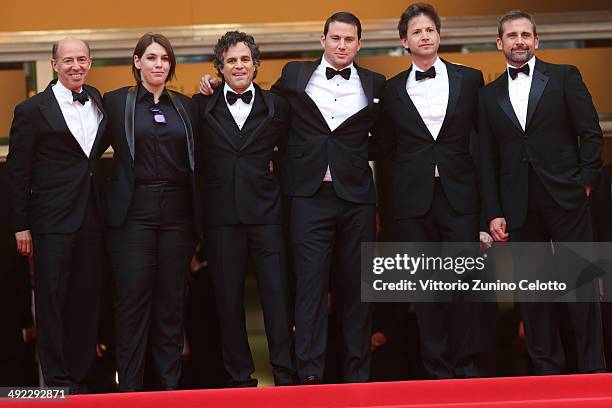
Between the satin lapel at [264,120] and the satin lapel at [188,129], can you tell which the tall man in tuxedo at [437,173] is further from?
the satin lapel at [188,129]

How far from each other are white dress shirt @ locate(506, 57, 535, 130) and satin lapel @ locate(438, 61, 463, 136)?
0.75 feet

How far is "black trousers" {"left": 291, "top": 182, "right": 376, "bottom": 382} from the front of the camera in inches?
176

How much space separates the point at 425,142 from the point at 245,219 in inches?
35.0

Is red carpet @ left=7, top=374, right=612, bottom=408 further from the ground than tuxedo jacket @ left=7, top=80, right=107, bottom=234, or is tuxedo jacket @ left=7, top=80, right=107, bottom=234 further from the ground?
tuxedo jacket @ left=7, top=80, right=107, bottom=234

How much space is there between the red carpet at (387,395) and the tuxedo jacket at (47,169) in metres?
0.82

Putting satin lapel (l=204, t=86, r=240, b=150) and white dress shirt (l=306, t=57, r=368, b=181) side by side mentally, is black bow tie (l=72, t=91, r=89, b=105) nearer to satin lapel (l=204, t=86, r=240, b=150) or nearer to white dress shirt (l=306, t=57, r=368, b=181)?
satin lapel (l=204, t=86, r=240, b=150)

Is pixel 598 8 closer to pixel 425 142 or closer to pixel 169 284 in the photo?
pixel 425 142

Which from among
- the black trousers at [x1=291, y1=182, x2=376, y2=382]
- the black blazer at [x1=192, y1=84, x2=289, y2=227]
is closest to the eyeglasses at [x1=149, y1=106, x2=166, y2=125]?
the black blazer at [x1=192, y1=84, x2=289, y2=227]

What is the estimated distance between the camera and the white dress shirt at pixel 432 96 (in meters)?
4.49

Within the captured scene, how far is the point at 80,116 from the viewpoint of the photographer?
4453 mm

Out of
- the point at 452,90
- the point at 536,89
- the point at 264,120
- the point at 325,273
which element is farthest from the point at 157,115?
the point at 536,89

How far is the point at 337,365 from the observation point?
555 cm

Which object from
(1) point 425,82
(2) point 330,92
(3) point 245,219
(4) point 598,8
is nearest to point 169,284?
(3) point 245,219

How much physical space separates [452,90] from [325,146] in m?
0.64
